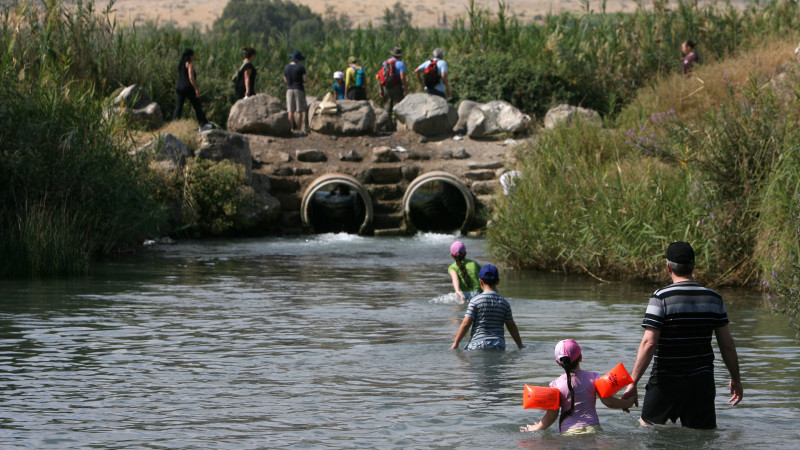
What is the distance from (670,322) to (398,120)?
25.8 meters

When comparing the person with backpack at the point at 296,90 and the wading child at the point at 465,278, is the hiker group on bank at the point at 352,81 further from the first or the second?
the wading child at the point at 465,278

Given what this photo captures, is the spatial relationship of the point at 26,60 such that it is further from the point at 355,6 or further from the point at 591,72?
the point at 355,6

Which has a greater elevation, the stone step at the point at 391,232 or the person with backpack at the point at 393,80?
the person with backpack at the point at 393,80

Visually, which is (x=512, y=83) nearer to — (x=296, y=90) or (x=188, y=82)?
(x=296, y=90)

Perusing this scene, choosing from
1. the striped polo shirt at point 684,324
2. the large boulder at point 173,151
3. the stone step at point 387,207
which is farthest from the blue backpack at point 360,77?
the striped polo shirt at point 684,324

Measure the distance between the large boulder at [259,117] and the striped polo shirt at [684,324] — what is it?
79.6ft

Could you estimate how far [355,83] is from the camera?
106ft

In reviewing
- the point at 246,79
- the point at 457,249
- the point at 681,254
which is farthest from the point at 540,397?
the point at 246,79

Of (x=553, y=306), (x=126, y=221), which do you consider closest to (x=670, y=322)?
(x=553, y=306)

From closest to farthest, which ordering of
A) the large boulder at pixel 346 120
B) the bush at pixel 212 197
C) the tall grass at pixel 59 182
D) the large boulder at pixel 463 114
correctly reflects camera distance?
the tall grass at pixel 59 182, the bush at pixel 212 197, the large boulder at pixel 346 120, the large boulder at pixel 463 114

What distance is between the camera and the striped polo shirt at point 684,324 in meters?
7.09

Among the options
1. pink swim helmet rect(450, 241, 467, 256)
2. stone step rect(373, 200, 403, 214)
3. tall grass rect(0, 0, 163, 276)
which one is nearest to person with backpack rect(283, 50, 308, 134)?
stone step rect(373, 200, 403, 214)

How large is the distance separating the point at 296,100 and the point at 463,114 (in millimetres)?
4900

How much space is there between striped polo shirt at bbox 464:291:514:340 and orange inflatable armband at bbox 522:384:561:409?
11.0 feet
